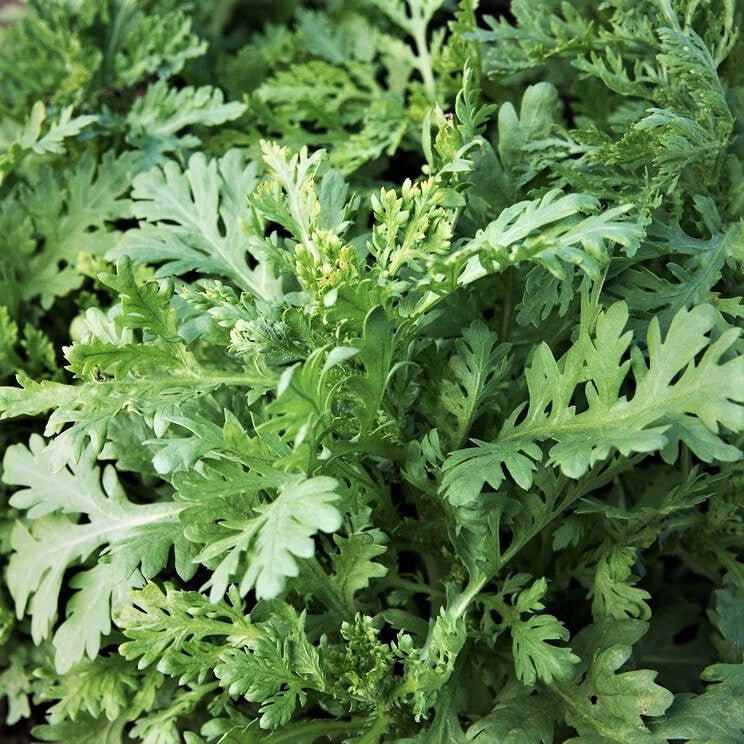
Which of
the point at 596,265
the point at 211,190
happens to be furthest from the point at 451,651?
the point at 211,190

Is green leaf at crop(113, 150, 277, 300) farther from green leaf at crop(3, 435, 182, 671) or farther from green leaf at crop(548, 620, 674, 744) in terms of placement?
green leaf at crop(548, 620, 674, 744)

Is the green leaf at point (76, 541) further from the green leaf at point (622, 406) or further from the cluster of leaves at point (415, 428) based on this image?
the green leaf at point (622, 406)

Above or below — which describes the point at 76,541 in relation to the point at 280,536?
below

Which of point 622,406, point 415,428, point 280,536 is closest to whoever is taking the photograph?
point 280,536

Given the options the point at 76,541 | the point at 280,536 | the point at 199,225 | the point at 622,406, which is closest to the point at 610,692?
the point at 622,406

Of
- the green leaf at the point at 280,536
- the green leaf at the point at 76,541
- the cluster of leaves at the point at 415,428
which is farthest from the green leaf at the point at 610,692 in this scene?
the green leaf at the point at 76,541

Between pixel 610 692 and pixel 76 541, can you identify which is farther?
pixel 76 541

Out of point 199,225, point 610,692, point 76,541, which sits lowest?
point 610,692

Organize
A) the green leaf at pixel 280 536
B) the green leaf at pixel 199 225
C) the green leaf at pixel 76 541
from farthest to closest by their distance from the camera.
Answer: the green leaf at pixel 199 225, the green leaf at pixel 76 541, the green leaf at pixel 280 536

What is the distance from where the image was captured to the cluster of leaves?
1039 mm

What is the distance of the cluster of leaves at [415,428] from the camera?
40.9 inches

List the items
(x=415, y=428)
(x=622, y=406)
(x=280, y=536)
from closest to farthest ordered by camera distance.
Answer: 1. (x=280, y=536)
2. (x=622, y=406)
3. (x=415, y=428)

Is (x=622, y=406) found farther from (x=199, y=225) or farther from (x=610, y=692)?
(x=199, y=225)

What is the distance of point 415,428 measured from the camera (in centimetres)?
132
